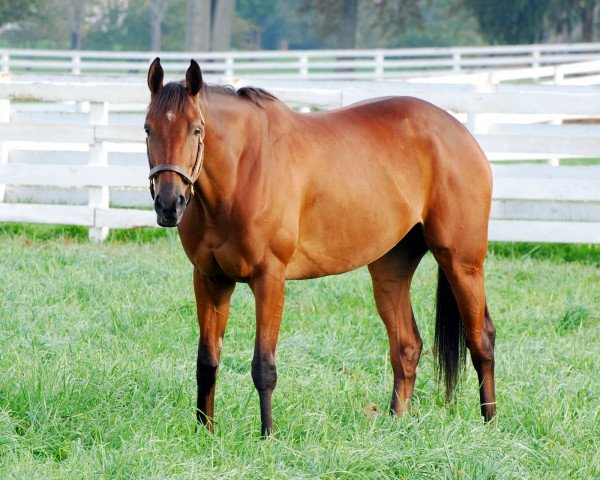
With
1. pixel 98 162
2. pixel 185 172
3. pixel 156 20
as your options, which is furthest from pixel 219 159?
pixel 156 20

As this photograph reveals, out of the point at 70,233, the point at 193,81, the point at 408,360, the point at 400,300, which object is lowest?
the point at 70,233

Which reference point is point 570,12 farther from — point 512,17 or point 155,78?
point 155,78

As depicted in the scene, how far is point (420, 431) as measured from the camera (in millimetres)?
4160

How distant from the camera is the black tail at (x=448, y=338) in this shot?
16.0ft

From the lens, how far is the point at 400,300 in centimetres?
502

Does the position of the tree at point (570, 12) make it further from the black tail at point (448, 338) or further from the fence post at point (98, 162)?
the black tail at point (448, 338)

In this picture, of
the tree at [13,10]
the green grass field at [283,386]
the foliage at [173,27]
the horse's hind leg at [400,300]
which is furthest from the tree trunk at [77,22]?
the horse's hind leg at [400,300]

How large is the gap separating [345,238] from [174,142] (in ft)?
3.56

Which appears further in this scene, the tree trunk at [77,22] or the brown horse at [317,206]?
the tree trunk at [77,22]

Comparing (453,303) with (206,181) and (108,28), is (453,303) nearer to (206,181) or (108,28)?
(206,181)

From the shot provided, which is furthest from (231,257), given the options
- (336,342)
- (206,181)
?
(336,342)

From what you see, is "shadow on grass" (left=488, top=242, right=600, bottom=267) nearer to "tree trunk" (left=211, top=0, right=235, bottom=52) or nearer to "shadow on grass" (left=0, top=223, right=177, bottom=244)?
"shadow on grass" (left=0, top=223, right=177, bottom=244)

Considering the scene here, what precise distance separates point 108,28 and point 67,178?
56.1 m

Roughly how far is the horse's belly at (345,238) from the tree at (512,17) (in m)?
34.4
